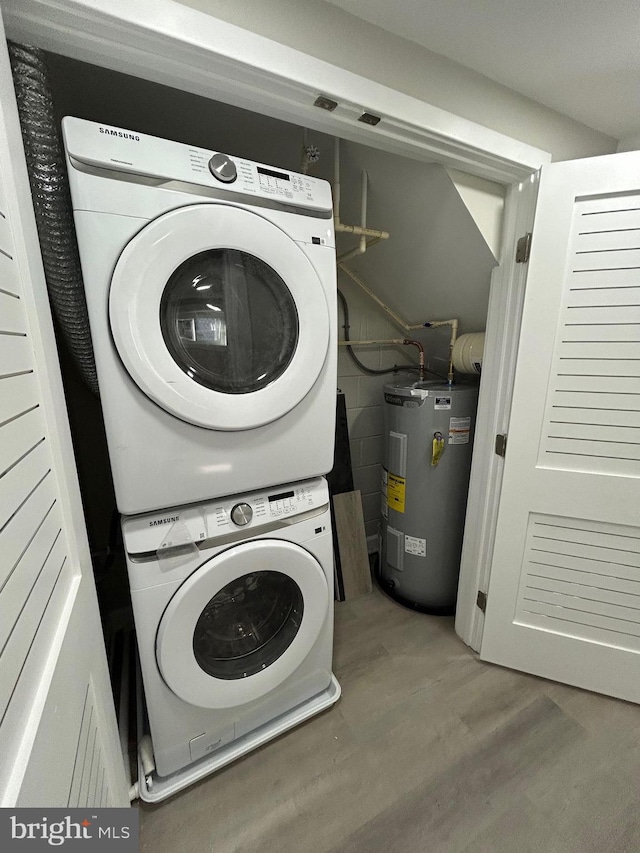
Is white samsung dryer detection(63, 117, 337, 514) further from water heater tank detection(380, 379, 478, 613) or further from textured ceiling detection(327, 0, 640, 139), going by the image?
water heater tank detection(380, 379, 478, 613)

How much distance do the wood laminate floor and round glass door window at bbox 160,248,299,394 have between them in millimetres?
1164

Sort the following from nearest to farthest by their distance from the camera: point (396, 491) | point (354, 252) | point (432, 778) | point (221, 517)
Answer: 1. point (221, 517)
2. point (432, 778)
3. point (354, 252)
4. point (396, 491)

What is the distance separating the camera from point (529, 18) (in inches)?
33.1

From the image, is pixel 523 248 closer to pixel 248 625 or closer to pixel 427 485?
pixel 427 485

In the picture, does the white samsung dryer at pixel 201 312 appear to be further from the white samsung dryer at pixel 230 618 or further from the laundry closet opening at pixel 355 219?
the laundry closet opening at pixel 355 219

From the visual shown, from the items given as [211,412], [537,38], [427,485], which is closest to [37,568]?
[211,412]

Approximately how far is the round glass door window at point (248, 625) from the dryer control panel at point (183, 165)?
3.35 ft

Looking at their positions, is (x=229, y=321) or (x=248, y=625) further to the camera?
(x=248, y=625)

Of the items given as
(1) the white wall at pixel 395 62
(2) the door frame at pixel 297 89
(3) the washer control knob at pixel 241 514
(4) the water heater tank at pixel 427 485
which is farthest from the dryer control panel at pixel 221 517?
(1) the white wall at pixel 395 62

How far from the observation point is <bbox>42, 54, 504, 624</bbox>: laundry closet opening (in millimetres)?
1157

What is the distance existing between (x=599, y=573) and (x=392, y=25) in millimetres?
1707

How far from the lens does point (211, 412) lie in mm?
853

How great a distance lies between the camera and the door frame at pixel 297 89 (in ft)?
2.15

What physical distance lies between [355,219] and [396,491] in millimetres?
1226
